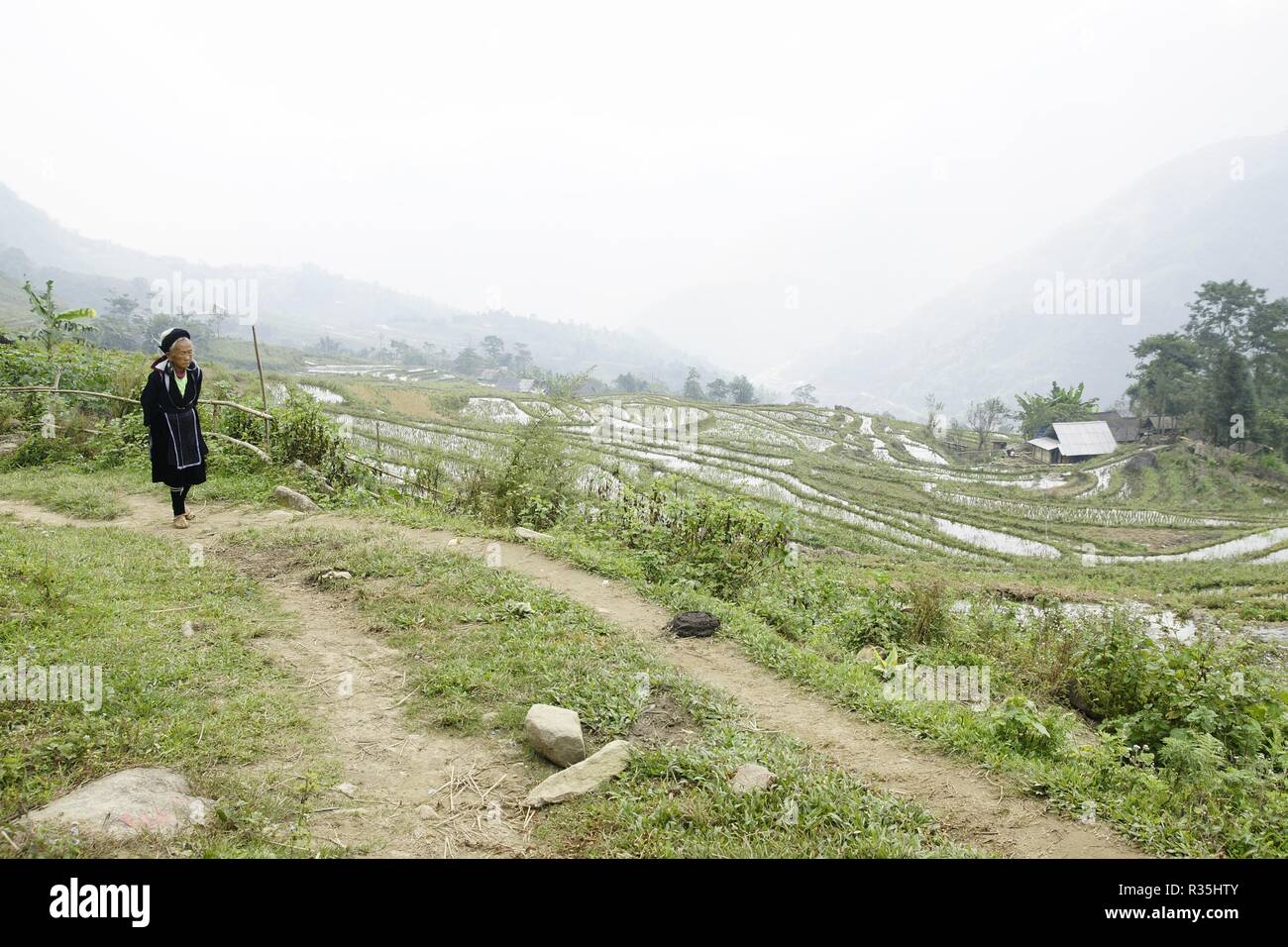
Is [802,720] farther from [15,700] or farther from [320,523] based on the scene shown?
[320,523]

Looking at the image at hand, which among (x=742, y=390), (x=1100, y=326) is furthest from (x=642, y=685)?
(x=1100, y=326)

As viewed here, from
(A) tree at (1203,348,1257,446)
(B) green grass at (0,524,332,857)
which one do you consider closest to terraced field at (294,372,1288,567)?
(A) tree at (1203,348,1257,446)

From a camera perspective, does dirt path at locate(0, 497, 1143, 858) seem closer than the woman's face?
Yes

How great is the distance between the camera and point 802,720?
4.21 metres

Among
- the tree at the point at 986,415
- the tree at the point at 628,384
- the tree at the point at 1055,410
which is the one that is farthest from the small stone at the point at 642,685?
the tree at the point at 628,384

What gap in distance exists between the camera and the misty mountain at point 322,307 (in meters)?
112

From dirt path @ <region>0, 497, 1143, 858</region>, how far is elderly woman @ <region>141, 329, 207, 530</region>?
306 cm

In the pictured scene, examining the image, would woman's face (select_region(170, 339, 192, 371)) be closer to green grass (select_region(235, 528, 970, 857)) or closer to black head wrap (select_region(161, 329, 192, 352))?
black head wrap (select_region(161, 329, 192, 352))

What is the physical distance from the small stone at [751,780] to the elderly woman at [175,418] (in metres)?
6.97

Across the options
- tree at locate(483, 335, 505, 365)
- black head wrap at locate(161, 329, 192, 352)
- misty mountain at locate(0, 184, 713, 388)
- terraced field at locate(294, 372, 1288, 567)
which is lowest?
terraced field at locate(294, 372, 1288, 567)

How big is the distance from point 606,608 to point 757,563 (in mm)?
2162

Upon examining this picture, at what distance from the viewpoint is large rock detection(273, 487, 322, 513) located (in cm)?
848

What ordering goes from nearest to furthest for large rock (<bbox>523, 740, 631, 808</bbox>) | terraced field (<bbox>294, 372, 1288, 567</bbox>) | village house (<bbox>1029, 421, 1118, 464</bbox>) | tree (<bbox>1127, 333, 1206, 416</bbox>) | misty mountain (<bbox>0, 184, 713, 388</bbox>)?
1. large rock (<bbox>523, 740, 631, 808</bbox>)
2. terraced field (<bbox>294, 372, 1288, 567</bbox>)
3. village house (<bbox>1029, 421, 1118, 464</bbox>)
4. tree (<bbox>1127, 333, 1206, 416</bbox>)
5. misty mountain (<bbox>0, 184, 713, 388</bbox>)

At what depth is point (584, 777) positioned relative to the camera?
3.22 meters
